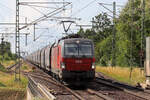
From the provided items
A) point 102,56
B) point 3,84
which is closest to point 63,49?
point 3,84

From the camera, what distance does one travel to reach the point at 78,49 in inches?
751

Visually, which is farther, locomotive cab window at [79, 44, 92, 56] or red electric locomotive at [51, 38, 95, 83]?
locomotive cab window at [79, 44, 92, 56]

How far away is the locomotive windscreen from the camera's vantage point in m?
18.9

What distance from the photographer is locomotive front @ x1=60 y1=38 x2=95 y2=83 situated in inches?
724

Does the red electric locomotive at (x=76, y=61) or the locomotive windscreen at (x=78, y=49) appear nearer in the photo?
the red electric locomotive at (x=76, y=61)

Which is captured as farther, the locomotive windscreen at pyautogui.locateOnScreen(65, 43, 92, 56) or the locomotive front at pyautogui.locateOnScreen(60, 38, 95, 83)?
the locomotive windscreen at pyautogui.locateOnScreen(65, 43, 92, 56)

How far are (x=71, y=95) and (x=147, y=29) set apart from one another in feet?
99.3

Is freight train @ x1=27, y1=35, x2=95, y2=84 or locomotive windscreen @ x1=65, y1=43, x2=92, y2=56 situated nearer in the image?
freight train @ x1=27, y1=35, x2=95, y2=84

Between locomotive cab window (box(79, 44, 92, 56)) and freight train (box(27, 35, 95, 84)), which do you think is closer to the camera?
freight train (box(27, 35, 95, 84))

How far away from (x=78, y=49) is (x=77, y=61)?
0.88 meters

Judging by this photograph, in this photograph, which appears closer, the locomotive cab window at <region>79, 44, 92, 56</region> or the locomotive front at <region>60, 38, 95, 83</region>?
the locomotive front at <region>60, 38, 95, 83</region>

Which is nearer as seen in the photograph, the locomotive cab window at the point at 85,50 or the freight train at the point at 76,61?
the freight train at the point at 76,61

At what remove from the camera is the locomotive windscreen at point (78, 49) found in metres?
18.9

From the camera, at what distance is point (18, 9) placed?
25672 millimetres
